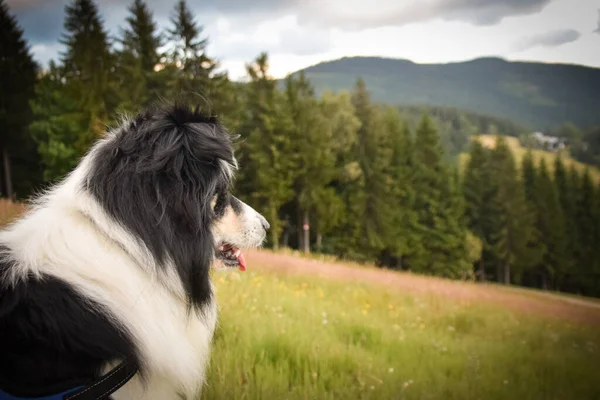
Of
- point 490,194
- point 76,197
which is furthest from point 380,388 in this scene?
point 490,194

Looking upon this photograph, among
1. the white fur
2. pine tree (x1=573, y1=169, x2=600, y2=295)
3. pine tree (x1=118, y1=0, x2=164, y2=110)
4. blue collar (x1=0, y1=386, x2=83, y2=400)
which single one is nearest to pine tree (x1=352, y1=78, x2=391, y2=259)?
pine tree (x1=573, y1=169, x2=600, y2=295)

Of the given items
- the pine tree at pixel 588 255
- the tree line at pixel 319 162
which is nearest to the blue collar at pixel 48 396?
the pine tree at pixel 588 255

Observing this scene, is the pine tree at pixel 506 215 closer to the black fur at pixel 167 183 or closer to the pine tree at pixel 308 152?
the pine tree at pixel 308 152

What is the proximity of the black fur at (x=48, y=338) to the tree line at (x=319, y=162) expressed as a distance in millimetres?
11115

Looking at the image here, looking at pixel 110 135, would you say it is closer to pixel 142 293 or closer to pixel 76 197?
pixel 76 197

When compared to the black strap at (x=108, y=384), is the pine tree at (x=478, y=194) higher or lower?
lower

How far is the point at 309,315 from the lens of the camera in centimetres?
475

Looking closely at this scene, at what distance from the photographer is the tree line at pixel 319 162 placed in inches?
685

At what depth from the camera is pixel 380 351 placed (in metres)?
3.94

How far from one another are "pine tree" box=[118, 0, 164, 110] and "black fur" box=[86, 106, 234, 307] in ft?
59.9

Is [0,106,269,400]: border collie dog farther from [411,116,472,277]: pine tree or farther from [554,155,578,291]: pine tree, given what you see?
[411,116,472,277]: pine tree

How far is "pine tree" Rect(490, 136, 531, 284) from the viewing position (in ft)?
87.1

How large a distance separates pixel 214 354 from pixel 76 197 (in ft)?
6.63

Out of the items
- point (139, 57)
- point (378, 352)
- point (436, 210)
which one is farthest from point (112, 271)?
point (436, 210)
